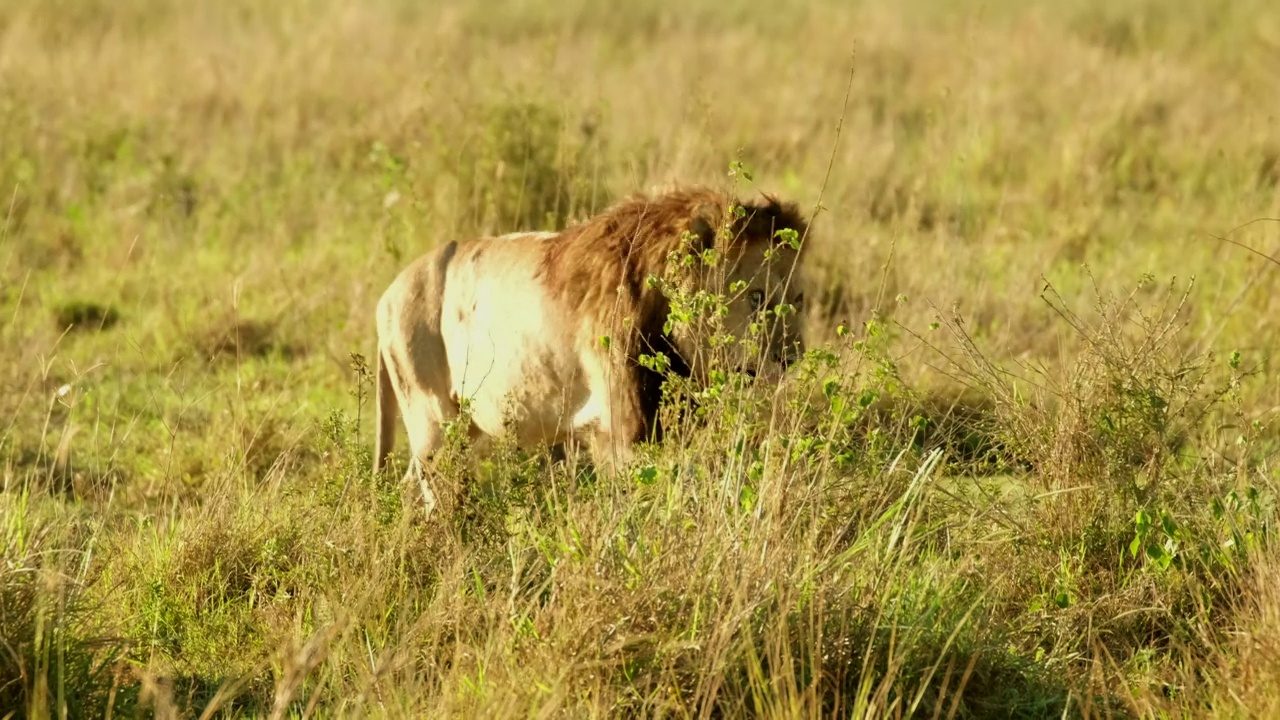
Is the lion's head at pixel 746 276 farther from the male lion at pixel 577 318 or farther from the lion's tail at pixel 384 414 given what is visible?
the lion's tail at pixel 384 414

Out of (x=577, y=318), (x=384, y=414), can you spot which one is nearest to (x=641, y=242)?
(x=577, y=318)

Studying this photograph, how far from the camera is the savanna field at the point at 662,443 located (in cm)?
420

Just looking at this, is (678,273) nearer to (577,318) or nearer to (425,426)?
(577,318)

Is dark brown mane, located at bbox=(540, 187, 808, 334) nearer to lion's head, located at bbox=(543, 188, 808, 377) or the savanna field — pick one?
lion's head, located at bbox=(543, 188, 808, 377)

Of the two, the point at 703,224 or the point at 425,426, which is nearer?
the point at 703,224

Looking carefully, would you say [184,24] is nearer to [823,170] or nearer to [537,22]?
[537,22]

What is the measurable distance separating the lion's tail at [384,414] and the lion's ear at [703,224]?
1486mm

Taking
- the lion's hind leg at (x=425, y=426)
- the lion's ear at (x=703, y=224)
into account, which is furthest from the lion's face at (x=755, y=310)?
the lion's hind leg at (x=425, y=426)

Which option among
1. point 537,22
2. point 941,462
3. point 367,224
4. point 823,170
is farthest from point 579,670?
point 537,22

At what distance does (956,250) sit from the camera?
8211 mm

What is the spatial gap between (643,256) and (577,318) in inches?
11.8

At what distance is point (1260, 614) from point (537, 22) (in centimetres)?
1642

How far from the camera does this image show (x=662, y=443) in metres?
5.15

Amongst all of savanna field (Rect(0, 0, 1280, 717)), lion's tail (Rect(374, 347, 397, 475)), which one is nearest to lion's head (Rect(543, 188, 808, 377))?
savanna field (Rect(0, 0, 1280, 717))
